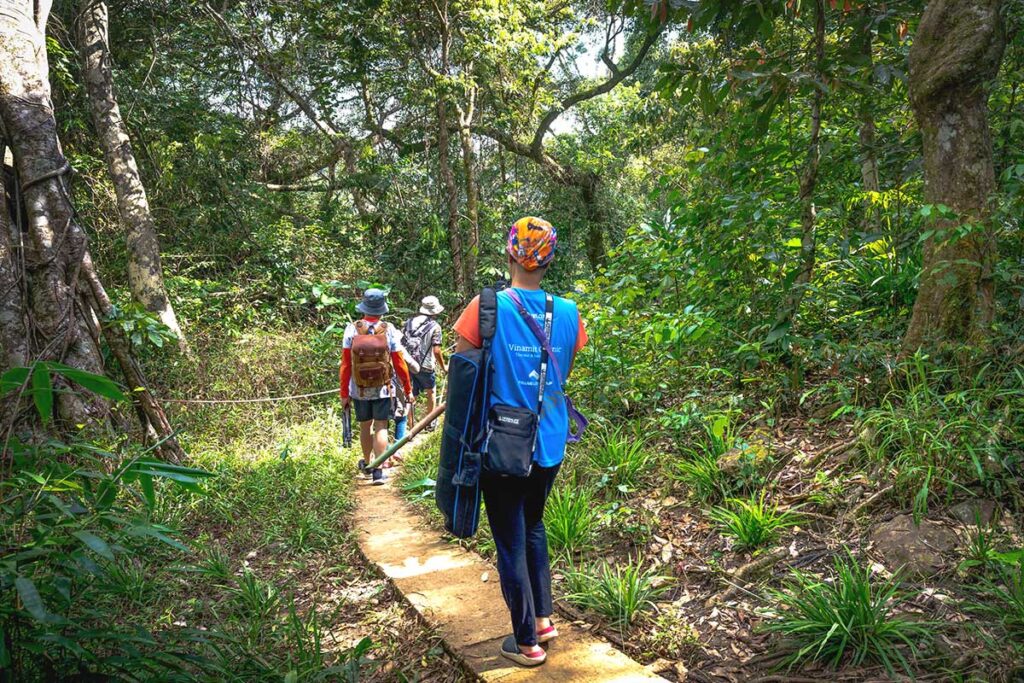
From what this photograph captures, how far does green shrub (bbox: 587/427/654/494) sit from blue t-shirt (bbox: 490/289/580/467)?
62.4 inches

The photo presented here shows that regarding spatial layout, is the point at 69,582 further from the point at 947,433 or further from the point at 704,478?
the point at 947,433

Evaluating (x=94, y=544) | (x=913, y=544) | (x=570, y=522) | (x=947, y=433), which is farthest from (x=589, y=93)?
(x=94, y=544)

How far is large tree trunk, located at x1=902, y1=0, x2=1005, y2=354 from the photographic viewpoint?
3.65m

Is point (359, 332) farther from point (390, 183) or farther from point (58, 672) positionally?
point (390, 183)

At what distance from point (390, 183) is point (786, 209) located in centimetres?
1010

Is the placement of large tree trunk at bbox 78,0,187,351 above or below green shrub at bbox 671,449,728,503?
above

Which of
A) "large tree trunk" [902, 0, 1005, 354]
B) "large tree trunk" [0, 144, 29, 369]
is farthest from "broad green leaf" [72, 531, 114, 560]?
"large tree trunk" [902, 0, 1005, 354]

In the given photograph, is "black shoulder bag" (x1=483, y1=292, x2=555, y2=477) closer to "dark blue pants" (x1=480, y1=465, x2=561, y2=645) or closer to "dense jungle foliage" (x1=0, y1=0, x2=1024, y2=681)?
"dark blue pants" (x1=480, y1=465, x2=561, y2=645)

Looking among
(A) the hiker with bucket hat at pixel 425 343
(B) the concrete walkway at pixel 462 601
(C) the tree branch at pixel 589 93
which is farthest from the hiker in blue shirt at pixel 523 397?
(C) the tree branch at pixel 589 93

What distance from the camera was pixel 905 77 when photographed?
434 cm

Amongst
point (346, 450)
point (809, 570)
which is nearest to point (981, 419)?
point (809, 570)

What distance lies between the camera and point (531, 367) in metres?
2.88

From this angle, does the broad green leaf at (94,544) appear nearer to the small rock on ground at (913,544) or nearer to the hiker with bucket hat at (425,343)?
the small rock on ground at (913,544)

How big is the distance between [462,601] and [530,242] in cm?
210
